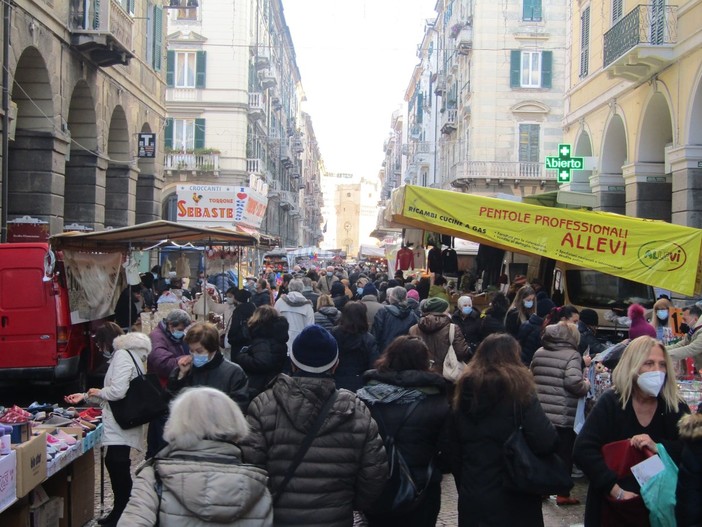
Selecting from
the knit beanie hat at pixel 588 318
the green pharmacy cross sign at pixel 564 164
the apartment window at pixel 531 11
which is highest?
the apartment window at pixel 531 11

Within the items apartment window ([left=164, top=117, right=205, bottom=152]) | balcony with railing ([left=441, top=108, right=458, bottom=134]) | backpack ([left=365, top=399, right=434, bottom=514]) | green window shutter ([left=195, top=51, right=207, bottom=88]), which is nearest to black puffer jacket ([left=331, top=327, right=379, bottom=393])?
backpack ([left=365, top=399, right=434, bottom=514])

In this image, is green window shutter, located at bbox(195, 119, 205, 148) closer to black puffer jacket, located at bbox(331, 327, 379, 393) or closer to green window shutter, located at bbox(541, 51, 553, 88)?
green window shutter, located at bbox(541, 51, 553, 88)

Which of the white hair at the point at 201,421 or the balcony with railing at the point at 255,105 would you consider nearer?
the white hair at the point at 201,421

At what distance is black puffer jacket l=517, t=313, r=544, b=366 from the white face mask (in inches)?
175

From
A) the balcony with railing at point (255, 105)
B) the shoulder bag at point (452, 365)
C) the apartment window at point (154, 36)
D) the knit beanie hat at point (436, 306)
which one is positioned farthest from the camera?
the balcony with railing at point (255, 105)

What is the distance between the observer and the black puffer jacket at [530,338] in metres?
9.07

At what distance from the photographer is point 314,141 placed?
117812mm

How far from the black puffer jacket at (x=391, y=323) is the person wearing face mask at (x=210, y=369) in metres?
3.32

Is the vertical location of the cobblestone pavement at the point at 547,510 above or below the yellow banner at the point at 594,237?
below

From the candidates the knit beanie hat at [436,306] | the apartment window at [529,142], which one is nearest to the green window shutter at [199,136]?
Answer: the apartment window at [529,142]

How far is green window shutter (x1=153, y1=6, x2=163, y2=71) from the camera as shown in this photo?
25.0 meters

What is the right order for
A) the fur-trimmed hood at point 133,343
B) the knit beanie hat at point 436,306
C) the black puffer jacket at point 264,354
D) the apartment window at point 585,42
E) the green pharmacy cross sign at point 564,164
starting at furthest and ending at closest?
the apartment window at point 585,42 → the green pharmacy cross sign at point 564,164 → the knit beanie hat at point 436,306 → the black puffer jacket at point 264,354 → the fur-trimmed hood at point 133,343

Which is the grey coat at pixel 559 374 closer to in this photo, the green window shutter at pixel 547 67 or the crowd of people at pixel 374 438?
the crowd of people at pixel 374 438

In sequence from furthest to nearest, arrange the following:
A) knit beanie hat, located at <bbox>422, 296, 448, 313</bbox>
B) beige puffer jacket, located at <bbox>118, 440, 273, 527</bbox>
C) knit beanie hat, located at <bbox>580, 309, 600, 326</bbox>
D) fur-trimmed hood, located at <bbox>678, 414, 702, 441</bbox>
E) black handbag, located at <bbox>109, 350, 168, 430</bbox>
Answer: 1. knit beanie hat, located at <bbox>422, 296, 448, 313</bbox>
2. knit beanie hat, located at <bbox>580, 309, 600, 326</bbox>
3. black handbag, located at <bbox>109, 350, 168, 430</bbox>
4. fur-trimmed hood, located at <bbox>678, 414, 702, 441</bbox>
5. beige puffer jacket, located at <bbox>118, 440, 273, 527</bbox>
